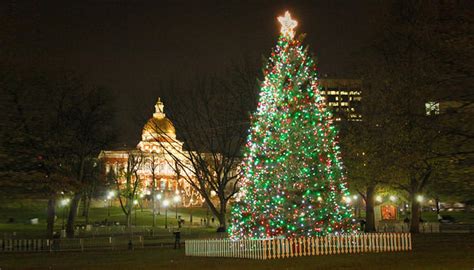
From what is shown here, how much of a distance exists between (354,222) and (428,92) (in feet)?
31.6

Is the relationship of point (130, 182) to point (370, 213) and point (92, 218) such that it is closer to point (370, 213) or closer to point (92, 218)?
point (92, 218)

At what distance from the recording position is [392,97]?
24.9m

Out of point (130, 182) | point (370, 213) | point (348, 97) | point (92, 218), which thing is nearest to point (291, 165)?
point (370, 213)

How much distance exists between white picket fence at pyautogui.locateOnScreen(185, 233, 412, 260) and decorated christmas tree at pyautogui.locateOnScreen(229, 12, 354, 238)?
1.39m

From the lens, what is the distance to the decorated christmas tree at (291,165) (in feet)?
84.3

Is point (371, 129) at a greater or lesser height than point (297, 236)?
greater

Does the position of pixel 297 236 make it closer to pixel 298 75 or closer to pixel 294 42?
pixel 298 75

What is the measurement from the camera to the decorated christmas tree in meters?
25.7

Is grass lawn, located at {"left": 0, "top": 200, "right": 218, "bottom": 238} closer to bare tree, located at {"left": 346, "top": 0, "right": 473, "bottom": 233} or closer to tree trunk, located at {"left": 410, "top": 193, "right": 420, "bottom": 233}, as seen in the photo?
tree trunk, located at {"left": 410, "top": 193, "right": 420, "bottom": 233}

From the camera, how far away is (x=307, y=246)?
76.8 ft

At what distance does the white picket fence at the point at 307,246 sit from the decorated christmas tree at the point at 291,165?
1390mm

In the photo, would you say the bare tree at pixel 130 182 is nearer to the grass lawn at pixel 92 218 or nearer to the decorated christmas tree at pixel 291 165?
the grass lawn at pixel 92 218

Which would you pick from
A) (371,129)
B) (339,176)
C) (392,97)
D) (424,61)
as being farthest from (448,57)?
(371,129)

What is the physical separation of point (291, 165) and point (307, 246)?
3.98 meters
